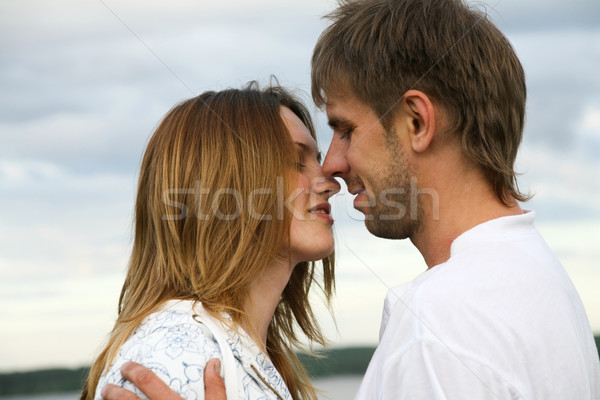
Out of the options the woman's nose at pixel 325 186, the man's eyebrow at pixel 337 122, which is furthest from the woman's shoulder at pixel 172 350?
the man's eyebrow at pixel 337 122

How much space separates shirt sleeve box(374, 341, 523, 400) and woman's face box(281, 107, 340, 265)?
113 centimetres

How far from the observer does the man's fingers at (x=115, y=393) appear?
2361 mm

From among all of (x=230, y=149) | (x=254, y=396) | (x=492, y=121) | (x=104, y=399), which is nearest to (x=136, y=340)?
(x=104, y=399)

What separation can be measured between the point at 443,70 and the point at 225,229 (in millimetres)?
1213

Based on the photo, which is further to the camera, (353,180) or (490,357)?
(353,180)

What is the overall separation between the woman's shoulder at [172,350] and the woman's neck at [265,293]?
1.34 ft

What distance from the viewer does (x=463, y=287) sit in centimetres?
216

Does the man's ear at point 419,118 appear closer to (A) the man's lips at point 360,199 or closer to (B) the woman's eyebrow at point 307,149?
(A) the man's lips at point 360,199

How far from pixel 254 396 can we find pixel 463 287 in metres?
1.00

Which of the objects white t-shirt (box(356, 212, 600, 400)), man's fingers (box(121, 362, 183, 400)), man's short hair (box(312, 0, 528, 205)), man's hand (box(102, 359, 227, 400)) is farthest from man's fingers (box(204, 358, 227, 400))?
man's short hair (box(312, 0, 528, 205))

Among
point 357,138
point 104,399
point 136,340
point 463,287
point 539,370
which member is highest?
point 357,138

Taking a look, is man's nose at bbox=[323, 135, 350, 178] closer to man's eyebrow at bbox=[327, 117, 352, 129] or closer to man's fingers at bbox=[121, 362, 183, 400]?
man's eyebrow at bbox=[327, 117, 352, 129]

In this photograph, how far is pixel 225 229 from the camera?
2.97 m

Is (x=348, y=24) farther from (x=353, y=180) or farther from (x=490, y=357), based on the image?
(x=490, y=357)
